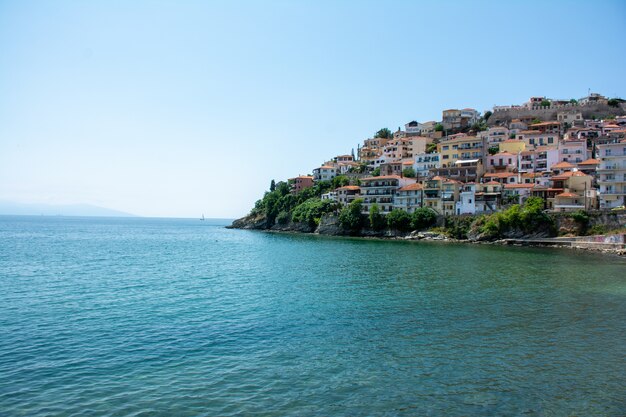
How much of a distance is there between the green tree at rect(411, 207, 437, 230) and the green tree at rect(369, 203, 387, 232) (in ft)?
21.9

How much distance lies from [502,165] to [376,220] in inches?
1095

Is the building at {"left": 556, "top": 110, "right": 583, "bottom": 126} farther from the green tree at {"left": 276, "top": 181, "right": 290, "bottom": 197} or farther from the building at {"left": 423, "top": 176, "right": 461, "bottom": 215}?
the green tree at {"left": 276, "top": 181, "right": 290, "bottom": 197}

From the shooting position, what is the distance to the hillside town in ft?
224

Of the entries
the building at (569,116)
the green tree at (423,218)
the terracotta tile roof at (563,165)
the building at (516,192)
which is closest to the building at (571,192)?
the terracotta tile roof at (563,165)

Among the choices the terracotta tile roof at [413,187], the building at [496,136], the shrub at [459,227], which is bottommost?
the shrub at [459,227]

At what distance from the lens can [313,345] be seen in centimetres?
1747

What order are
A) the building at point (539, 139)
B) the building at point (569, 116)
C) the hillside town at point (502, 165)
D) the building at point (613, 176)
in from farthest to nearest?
the building at point (569, 116), the building at point (539, 139), the hillside town at point (502, 165), the building at point (613, 176)

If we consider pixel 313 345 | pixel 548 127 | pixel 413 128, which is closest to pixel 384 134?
pixel 413 128

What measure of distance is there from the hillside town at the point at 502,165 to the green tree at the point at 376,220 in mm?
2491

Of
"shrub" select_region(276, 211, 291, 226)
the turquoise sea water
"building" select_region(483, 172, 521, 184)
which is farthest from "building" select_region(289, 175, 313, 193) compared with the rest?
the turquoise sea water

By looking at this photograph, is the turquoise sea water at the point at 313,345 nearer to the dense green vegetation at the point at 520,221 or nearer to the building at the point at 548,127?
the dense green vegetation at the point at 520,221

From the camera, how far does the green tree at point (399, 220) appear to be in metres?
79.6

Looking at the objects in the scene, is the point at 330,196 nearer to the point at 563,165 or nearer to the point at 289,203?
the point at 289,203

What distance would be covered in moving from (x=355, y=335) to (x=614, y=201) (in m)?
62.9
